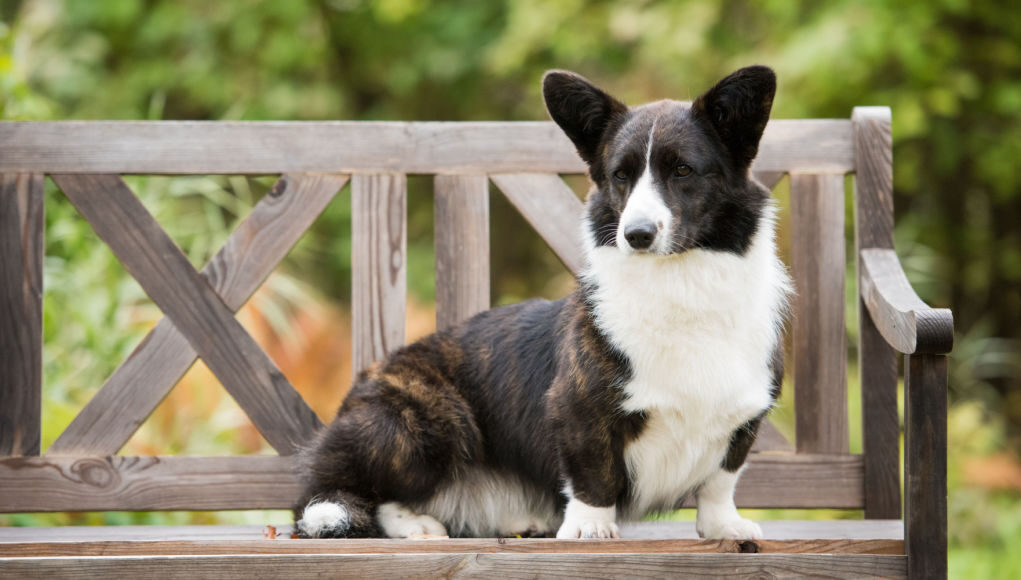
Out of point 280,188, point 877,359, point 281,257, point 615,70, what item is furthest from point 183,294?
point 615,70

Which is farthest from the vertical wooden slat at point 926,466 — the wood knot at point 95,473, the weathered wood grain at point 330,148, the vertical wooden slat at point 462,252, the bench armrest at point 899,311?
the wood knot at point 95,473

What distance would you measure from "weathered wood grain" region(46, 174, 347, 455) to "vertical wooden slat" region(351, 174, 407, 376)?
0.37 ft

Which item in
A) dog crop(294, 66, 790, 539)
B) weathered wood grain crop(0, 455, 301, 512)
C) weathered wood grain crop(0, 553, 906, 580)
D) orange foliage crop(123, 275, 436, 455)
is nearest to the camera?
weathered wood grain crop(0, 553, 906, 580)

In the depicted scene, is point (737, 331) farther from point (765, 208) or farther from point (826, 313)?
point (826, 313)

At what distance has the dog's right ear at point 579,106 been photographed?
252 centimetres

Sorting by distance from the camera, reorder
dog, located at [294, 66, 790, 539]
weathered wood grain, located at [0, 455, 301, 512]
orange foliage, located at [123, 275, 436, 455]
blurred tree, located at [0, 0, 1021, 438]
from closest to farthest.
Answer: dog, located at [294, 66, 790, 539] < weathered wood grain, located at [0, 455, 301, 512] < orange foliage, located at [123, 275, 436, 455] < blurred tree, located at [0, 0, 1021, 438]

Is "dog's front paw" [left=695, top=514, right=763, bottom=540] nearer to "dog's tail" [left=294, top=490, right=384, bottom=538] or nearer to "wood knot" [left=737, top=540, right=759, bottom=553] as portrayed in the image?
"wood knot" [left=737, top=540, right=759, bottom=553]

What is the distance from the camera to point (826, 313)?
10.1ft

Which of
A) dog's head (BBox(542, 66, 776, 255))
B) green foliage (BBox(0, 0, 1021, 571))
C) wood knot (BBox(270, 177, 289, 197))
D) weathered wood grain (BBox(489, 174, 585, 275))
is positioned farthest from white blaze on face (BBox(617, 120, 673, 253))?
green foliage (BBox(0, 0, 1021, 571))

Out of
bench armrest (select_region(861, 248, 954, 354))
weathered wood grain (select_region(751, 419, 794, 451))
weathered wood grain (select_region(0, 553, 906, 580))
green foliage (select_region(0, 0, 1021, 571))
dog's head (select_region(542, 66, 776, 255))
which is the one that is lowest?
weathered wood grain (select_region(0, 553, 906, 580))

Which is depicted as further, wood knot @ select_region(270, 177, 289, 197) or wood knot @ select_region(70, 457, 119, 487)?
wood knot @ select_region(270, 177, 289, 197)

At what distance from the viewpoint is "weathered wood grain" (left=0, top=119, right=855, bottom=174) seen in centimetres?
305

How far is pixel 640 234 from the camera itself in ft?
7.43

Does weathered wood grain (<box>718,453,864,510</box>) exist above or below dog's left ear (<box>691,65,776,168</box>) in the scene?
below
